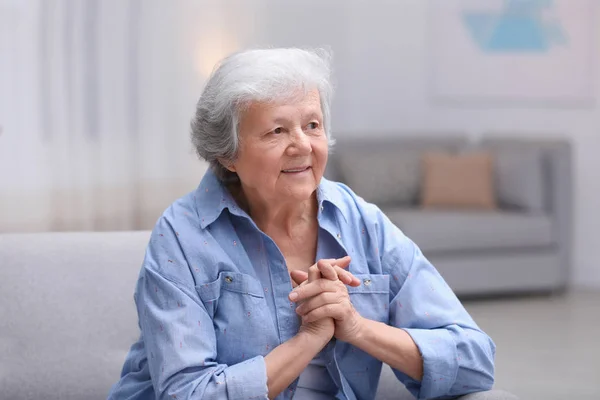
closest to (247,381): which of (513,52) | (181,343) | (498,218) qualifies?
(181,343)

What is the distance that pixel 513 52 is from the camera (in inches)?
230

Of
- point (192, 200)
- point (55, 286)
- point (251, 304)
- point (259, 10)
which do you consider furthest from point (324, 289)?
point (259, 10)

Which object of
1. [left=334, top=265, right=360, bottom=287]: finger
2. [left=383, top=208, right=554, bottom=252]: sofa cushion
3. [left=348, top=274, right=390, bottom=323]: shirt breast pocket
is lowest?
[left=383, top=208, right=554, bottom=252]: sofa cushion

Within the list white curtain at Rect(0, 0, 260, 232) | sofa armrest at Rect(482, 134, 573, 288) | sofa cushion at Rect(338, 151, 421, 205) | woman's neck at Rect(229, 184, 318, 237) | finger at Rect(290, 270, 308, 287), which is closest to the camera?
finger at Rect(290, 270, 308, 287)

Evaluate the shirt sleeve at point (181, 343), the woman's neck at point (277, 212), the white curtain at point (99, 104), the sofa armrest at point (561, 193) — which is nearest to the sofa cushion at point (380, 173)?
the sofa armrest at point (561, 193)

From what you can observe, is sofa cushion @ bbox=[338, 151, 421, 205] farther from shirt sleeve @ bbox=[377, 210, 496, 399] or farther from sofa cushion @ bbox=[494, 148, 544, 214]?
shirt sleeve @ bbox=[377, 210, 496, 399]

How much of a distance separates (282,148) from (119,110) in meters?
3.55

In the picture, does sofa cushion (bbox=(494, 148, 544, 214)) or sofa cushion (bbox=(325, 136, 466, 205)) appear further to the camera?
sofa cushion (bbox=(325, 136, 466, 205))

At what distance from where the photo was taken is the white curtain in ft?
15.1

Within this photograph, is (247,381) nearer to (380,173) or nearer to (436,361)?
(436,361)

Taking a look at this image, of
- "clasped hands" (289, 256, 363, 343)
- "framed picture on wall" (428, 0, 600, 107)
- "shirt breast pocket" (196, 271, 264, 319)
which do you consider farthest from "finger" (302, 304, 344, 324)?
"framed picture on wall" (428, 0, 600, 107)

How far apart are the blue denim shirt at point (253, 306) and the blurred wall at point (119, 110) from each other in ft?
11.0

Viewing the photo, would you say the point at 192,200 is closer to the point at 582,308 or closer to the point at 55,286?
the point at 55,286

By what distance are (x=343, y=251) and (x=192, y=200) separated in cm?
29
